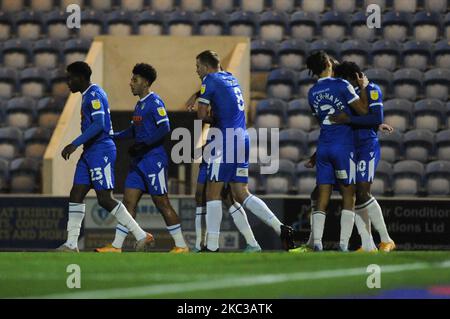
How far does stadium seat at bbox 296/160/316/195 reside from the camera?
1820 cm

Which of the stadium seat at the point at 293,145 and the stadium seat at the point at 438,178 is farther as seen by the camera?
the stadium seat at the point at 293,145

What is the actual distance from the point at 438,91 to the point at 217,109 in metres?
9.61

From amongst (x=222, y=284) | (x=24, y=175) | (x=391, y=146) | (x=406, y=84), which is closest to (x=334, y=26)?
(x=406, y=84)

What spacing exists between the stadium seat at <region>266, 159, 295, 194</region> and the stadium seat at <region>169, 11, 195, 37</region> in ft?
12.9

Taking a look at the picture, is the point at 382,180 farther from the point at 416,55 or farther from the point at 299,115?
the point at 416,55

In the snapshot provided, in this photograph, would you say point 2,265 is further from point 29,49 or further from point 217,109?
point 29,49

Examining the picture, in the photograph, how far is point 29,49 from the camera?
2097 cm

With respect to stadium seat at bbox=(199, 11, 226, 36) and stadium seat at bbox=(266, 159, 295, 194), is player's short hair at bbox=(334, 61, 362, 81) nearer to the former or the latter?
stadium seat at bbox=(266, 159, 295, 194)

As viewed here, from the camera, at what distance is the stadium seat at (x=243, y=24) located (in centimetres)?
2105

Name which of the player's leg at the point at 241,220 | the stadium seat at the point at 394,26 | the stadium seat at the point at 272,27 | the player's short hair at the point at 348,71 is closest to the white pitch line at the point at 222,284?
the player's leg at the point at 241,220

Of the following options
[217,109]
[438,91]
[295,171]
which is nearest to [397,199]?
[295,171]

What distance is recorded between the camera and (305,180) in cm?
1822

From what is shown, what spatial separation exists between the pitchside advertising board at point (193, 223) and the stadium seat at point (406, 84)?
165 inches

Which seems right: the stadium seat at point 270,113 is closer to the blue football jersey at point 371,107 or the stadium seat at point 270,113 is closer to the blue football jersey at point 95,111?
the blue football jersey at point 371,107
